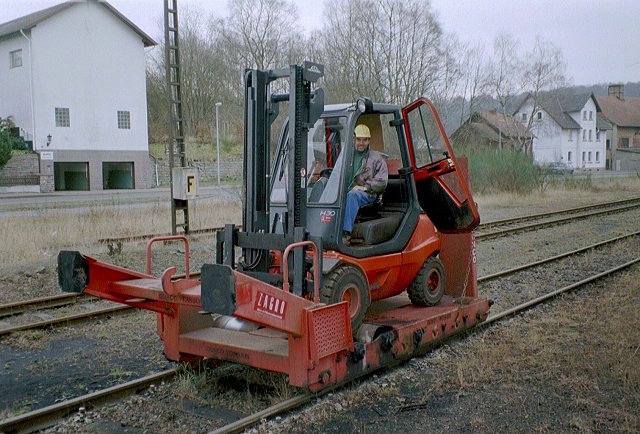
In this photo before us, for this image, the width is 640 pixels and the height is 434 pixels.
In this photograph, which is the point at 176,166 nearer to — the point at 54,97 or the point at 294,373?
the point at 294,373

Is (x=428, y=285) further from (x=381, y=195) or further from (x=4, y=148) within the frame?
(x=4, y=148)

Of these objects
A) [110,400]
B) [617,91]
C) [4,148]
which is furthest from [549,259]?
[617,91]

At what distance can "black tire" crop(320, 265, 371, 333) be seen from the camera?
5223 millimetres

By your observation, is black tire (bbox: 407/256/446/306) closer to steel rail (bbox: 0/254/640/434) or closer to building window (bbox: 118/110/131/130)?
steel rail (bbox: 0/254/640/434)

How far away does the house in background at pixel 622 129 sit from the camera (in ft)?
256

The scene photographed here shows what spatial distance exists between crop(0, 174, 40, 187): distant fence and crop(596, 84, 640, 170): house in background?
65430mm

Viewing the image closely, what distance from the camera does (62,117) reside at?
36.0 meters

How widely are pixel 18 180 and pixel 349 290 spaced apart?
32.8 meters

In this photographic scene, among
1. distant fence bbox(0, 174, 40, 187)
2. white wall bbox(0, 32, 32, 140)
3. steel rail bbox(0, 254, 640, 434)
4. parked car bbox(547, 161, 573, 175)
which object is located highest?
white wall bbox(0, 32, 32, 140)

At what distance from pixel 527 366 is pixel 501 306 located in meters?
2.57

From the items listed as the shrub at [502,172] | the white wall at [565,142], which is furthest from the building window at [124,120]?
the white wall at [565,142]

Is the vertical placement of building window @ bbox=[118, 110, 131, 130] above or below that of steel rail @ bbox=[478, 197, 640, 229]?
above

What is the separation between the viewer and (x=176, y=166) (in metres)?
13.3

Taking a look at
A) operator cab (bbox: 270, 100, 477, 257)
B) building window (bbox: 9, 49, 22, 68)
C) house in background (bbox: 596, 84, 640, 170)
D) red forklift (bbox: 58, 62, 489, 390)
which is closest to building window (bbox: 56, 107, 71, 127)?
building window (bbox: 9, 49, 22, 68)
